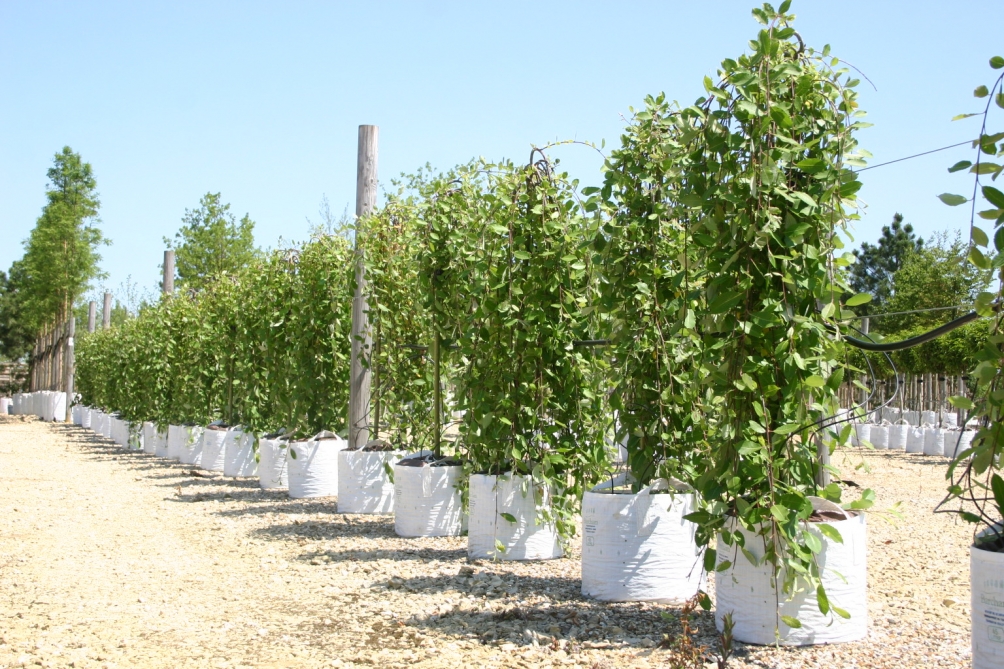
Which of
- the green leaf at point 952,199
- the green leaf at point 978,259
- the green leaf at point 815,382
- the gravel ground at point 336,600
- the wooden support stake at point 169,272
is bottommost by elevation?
the gravel ground at point 336,600

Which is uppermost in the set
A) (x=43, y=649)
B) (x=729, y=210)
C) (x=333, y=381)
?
(x=729, y=210)

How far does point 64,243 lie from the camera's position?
2791 cm

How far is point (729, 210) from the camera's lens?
3.46 metres

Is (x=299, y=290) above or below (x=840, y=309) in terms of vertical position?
above

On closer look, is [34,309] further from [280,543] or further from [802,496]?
[802,496]

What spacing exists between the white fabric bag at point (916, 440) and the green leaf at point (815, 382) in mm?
14111

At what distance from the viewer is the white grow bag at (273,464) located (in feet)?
30.1

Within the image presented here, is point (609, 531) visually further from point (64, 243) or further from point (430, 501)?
point (64, 243)

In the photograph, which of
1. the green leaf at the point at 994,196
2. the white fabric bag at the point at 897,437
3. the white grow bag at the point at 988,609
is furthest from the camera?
the white fabric bag at the point at 897,437

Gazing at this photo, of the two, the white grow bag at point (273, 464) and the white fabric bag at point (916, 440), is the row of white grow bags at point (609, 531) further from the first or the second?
the white fabric bag at point (916, 440)

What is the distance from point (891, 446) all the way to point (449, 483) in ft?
44.7

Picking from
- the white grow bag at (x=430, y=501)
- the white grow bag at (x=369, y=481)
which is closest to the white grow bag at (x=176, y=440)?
the white grow bag at (x=369, y=481)

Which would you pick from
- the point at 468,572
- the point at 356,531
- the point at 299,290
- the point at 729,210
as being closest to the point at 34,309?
the point at 299,290

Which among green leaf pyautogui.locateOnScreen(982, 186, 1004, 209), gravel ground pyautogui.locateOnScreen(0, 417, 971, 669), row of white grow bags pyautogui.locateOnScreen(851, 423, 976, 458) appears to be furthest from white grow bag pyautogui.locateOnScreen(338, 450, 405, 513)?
row of white grow bags pyautogui.locateOnScreen(851, 423, 976, 458)
